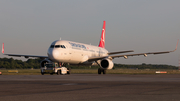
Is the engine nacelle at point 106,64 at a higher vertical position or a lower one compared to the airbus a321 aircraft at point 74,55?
lower

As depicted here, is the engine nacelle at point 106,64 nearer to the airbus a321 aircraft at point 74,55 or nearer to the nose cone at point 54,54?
the airbus a321 aircraft at point 74,55

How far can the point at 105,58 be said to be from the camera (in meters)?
36.5

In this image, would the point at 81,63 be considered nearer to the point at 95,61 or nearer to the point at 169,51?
the point at 95,61

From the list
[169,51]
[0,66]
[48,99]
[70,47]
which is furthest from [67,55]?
[0,66]

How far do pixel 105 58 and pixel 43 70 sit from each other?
31.0 feet

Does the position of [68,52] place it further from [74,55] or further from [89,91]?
[89,91]

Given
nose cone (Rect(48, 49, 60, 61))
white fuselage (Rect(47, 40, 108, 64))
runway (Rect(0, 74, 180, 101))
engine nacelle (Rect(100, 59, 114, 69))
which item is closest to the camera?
runway (Rect(0, 74, 180, 101))

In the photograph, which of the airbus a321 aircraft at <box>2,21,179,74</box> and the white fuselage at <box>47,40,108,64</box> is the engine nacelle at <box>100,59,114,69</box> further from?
the white fuselage at <box>47,40,108,64</box>

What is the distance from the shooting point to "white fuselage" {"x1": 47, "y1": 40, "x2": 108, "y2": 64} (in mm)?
31266

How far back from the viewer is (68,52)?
32875 millimetres

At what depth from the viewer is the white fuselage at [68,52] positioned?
3127 centimetres

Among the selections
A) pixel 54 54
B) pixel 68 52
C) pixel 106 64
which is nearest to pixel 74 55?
pixel 68 52

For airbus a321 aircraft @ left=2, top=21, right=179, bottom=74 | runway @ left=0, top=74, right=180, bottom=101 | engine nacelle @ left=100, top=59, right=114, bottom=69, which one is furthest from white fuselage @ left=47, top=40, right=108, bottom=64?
runway @ left=0, top=74, right=180, bottom=101

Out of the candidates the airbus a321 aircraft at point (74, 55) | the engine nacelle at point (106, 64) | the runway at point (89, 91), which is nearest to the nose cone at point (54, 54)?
the airbus a321 aircraft at point (74, 55)
